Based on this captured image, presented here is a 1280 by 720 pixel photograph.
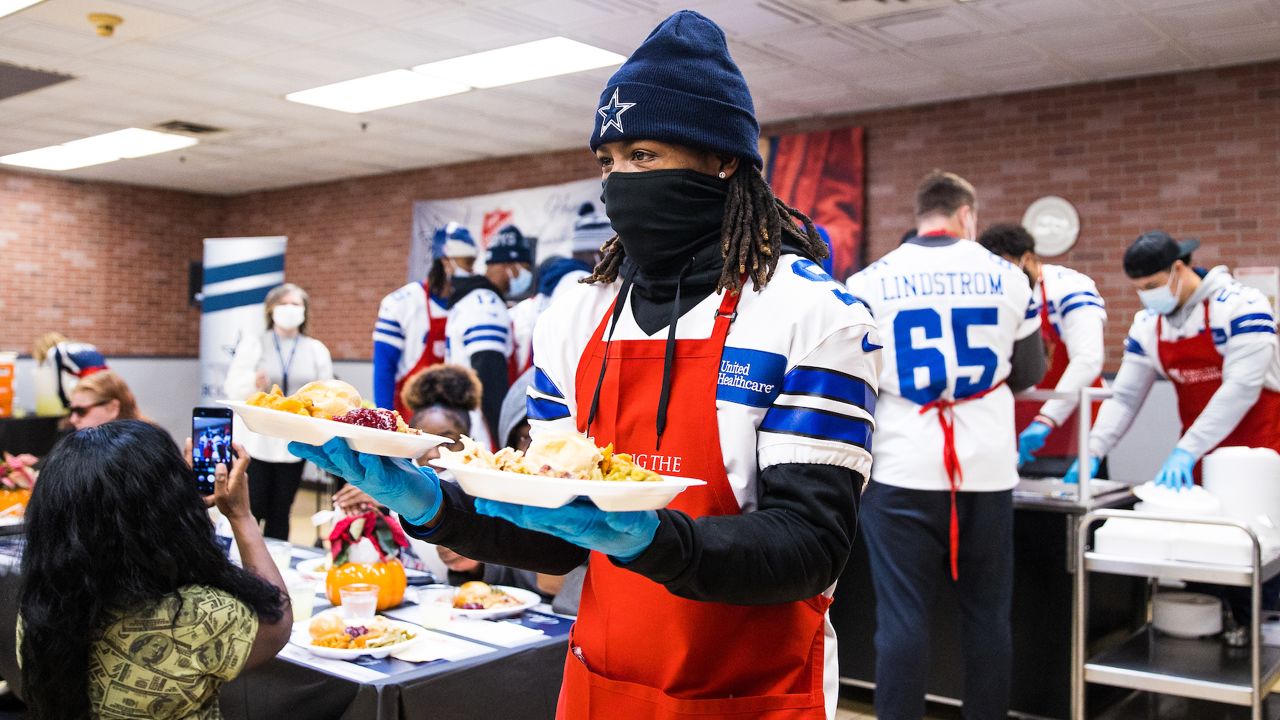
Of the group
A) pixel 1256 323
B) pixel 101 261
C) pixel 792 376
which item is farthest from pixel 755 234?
pixel 101 261

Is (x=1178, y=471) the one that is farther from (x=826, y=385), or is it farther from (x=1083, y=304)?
(x=826, y=385)

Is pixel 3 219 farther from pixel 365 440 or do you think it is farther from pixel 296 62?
pixel 365 440

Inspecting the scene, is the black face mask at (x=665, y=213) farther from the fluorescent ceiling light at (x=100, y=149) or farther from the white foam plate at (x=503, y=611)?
the fluorescent ceiling light at (x=100, y=149)

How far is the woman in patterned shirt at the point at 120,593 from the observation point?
1968 millimetres

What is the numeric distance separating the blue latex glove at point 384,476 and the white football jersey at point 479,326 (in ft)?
14.5

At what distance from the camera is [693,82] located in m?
1.34

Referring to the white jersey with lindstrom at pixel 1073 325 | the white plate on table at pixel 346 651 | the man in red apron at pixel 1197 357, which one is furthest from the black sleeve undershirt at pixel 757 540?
the man in red apron at pixel 1197 357

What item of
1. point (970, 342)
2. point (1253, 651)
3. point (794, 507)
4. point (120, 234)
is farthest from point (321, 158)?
point (794, 507)

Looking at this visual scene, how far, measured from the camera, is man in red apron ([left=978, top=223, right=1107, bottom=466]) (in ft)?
13.3

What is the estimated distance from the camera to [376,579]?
2.73 metres

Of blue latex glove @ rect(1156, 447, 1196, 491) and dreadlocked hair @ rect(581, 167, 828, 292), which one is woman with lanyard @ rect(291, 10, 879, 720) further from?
blue latex glove @ rect(1156, 447, 1196, 491)

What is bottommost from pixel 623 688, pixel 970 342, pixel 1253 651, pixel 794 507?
pixel 1253 651

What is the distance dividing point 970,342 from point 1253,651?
113cm

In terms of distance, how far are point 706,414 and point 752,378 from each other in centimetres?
7
